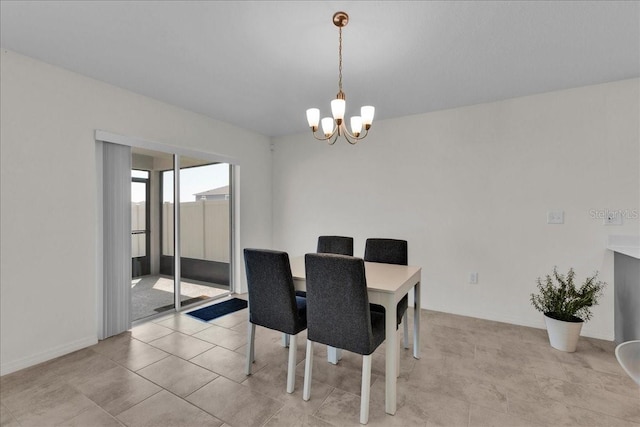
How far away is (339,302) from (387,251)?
1229 millimetres

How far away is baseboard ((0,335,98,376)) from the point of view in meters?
2.22

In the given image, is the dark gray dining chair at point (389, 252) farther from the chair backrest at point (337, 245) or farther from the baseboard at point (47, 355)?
the baseboard at point (47, 355)

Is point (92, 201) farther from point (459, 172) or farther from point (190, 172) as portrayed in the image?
point (459, 172)

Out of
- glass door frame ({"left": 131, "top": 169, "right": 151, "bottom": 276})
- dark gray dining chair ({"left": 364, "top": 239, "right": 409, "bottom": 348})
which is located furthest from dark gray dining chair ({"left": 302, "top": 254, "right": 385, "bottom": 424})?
glass door frame ({"left": 131, "top": 169, "right": 151, "bottom": 276})

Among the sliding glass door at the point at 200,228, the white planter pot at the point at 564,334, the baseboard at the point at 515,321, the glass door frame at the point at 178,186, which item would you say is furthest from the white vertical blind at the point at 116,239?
the white planter pot at the point at 564,334

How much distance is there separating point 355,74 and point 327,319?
6.86 ft

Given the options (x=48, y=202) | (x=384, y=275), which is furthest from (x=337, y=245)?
(x=48, y=202)

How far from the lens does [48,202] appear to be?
7.95ft

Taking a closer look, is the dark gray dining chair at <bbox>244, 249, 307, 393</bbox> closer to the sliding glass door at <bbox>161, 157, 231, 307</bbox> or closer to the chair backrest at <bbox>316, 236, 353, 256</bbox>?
the chair backrest at <bbox>316, 236, 353, 256</bbox>

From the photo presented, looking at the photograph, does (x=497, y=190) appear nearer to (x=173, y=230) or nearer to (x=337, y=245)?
(x=337, y=245)

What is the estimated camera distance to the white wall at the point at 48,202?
224 centimetres

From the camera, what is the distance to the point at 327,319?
1.86 m

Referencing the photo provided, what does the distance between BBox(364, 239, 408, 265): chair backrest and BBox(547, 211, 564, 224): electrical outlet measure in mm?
1582

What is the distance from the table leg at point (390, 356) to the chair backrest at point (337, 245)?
1.22 meters
